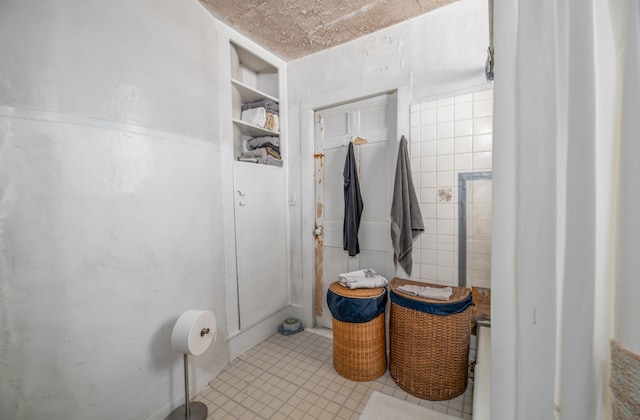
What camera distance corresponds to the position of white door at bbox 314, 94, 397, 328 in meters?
2.08

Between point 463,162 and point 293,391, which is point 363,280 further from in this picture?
point 463,162

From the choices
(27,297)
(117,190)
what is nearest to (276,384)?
(27,297)

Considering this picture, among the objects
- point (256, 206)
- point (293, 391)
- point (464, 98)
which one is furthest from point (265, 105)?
point (293, 391)

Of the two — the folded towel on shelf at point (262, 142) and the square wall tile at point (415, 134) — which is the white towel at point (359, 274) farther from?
the folded towel on shelf at point (262, 142)

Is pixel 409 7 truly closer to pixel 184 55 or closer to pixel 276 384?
pixel 184 55

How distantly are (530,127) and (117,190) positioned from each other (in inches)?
64.3

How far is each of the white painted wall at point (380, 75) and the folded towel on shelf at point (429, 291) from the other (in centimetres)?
79

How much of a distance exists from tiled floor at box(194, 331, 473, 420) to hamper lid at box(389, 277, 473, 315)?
1.88 ft

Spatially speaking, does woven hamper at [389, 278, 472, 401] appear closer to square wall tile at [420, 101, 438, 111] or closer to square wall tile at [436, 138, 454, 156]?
square wall tile at [436, 138, 454, 156]

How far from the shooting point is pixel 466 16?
167cm

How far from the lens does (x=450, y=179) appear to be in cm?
175

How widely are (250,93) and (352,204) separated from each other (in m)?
1.36

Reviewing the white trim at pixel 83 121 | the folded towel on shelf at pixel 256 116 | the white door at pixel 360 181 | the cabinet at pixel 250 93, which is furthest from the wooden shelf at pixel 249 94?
the white trim at pixel 83 121

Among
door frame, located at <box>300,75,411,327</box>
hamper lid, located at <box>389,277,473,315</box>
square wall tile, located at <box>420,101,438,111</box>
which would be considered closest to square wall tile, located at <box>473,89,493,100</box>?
square wall tile, located at <box>420,101,438,111</box>
